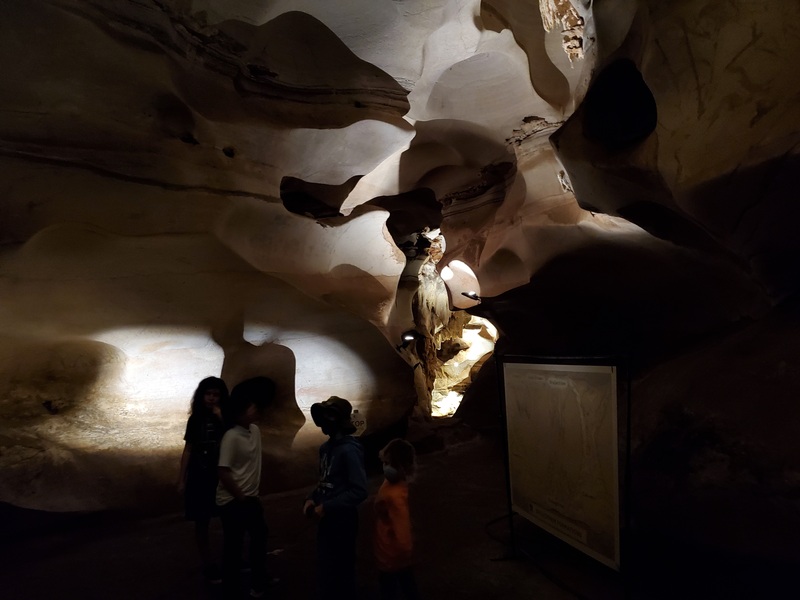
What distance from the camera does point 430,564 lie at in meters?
3.10

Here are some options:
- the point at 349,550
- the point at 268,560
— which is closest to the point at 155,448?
the point at 268,560

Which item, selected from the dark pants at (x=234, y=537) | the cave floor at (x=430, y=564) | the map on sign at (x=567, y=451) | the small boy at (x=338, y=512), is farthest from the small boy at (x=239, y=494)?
the map on sign at (x=567, y=451)

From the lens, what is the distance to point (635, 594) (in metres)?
2.57

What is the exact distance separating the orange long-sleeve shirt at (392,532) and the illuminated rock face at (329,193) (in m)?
2.01

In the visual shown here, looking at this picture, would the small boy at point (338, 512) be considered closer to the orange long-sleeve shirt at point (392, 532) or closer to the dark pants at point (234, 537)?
the orange long-sleeve shirt at point (392, 532)

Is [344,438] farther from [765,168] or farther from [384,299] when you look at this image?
[384,299]

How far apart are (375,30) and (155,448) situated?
15.4ft

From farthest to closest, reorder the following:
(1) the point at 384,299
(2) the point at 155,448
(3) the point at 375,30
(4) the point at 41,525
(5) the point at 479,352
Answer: (5) the point at 479,352
(1) the point at 384,299
(2) the point at 155,448
(3) the point at 375,30
(4) the point at 41,525

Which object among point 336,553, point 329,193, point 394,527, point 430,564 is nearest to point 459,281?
point 329,193

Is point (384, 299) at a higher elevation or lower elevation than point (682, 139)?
lower

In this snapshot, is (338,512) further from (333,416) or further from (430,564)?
(430,564)

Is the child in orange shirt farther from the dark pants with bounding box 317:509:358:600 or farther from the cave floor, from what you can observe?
the cave floor

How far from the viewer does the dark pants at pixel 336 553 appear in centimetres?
219

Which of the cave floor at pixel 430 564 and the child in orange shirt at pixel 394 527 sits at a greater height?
the child in orange shirt at pixel 394 527
